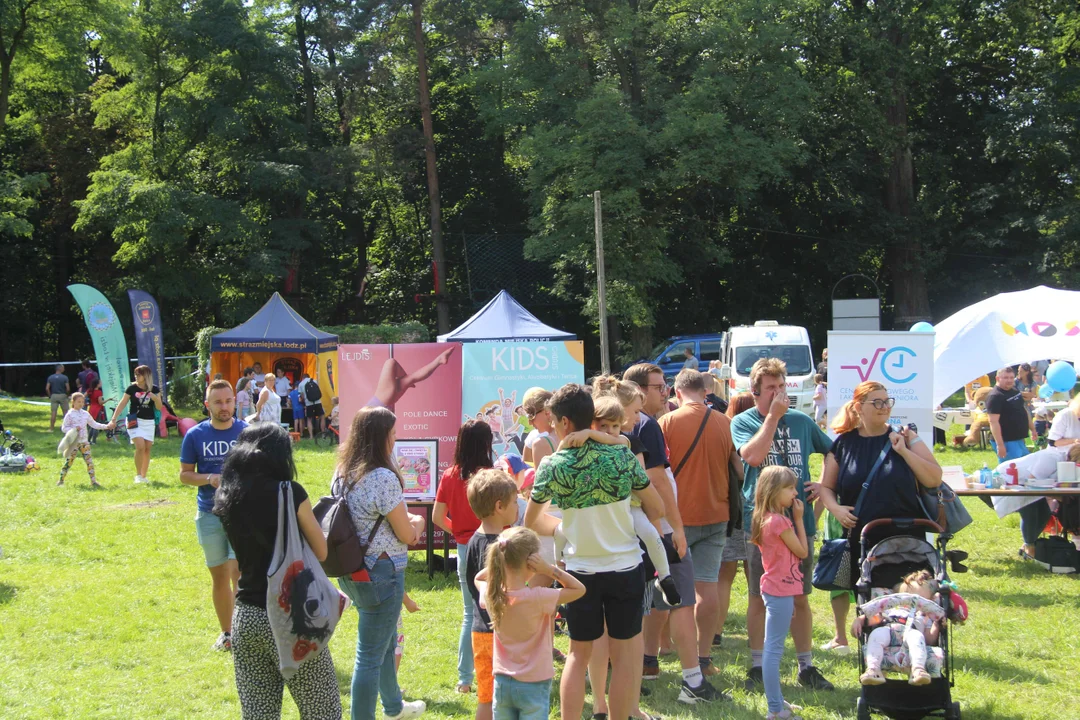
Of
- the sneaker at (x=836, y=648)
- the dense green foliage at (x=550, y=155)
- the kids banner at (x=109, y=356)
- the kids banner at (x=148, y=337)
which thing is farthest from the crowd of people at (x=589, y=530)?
the dense green foliage at (x=550, y=155)

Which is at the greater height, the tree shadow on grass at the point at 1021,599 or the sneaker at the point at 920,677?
the sneaker at the point at 920,677

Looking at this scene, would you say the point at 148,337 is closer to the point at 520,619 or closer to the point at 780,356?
the point at 780,356

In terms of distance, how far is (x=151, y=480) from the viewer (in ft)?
47.3

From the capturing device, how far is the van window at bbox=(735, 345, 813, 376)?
21.6m

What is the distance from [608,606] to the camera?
4.45 metres

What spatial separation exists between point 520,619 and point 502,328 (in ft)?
25.1

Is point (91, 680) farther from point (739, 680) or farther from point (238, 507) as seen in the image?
point (739, 680)

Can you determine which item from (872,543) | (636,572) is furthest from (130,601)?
(872,543)

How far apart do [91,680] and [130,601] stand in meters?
1.97

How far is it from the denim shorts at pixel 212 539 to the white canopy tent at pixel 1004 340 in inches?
345

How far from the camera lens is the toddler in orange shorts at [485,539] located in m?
4.40

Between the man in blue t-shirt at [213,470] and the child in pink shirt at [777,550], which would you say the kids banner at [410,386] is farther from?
the child in pink shirt at [777,550]

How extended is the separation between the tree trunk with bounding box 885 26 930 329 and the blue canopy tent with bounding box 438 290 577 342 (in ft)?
74.9

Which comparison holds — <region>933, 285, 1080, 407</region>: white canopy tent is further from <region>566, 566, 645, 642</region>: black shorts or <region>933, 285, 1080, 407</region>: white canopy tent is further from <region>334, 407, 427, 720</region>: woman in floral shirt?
<region>334, 407, 427, 720</region>: woman in floral shirt
